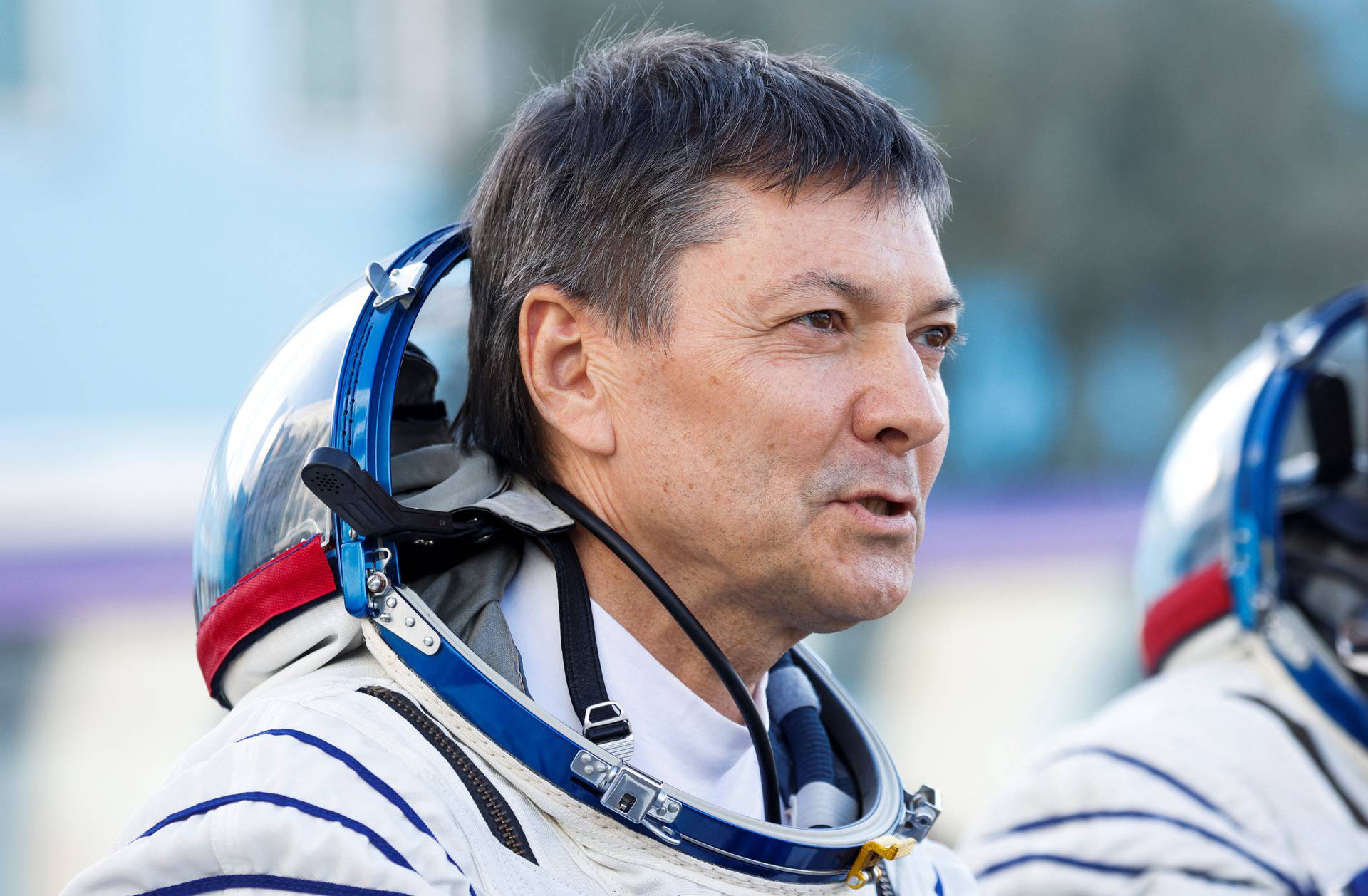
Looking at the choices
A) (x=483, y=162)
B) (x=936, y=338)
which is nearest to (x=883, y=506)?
(x=936, y=338)

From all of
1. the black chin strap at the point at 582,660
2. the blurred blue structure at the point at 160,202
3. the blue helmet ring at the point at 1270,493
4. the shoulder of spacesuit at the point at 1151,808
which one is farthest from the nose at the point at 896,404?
the blurred blue structure at the point at 160,202

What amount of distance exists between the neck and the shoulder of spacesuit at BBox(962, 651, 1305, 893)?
92 centimetres

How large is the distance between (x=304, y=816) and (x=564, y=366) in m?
0.61

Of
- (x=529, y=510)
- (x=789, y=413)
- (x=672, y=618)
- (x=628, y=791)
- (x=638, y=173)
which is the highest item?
(x=638, y=173)

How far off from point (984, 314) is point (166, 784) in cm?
1159

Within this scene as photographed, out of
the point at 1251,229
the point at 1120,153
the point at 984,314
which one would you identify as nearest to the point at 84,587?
the point at 984,314

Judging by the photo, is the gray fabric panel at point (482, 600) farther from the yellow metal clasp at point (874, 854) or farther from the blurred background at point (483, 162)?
the blurred background at point (483, 162)

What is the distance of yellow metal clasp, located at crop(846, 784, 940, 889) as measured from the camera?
1.59 m

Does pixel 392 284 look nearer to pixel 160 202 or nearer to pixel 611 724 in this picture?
pixel 611 724

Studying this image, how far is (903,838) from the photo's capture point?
1.64m

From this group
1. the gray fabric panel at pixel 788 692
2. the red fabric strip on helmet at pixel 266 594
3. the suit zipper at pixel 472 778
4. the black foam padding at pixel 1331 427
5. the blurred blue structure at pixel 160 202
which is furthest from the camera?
the blurred blue structure at pixel 160 202

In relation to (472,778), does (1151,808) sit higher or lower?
lower

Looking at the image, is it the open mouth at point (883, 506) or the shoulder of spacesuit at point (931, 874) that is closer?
the open mouth at point (883, 506)

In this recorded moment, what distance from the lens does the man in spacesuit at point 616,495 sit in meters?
1.44
